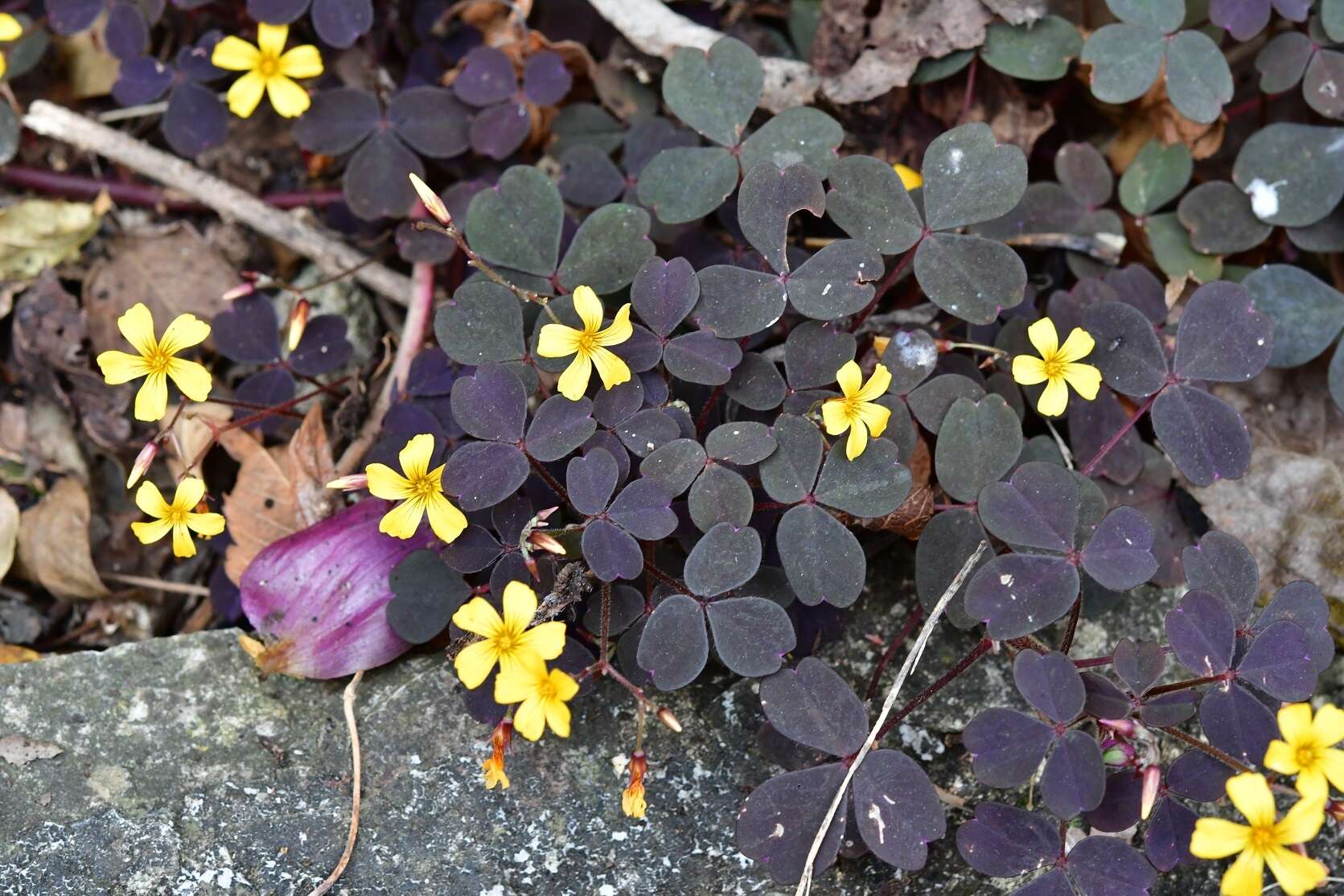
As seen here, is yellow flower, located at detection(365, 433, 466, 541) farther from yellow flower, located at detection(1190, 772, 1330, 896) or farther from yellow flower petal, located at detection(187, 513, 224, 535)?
yellow flower, located at detection(1190, 772, 1330, 896)

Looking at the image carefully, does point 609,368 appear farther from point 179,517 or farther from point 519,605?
point 179,517

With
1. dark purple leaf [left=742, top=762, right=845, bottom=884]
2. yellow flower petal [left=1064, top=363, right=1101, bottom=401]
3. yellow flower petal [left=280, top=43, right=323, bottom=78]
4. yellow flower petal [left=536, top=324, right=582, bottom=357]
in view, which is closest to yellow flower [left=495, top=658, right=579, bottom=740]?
dark purple leaf [left=742, top=762, right=845, bottom=884]

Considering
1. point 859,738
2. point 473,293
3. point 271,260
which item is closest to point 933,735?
point 859,738

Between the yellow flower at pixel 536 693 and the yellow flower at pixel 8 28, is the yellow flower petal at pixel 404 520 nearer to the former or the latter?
Result: the yellow flower at pixel 536 693

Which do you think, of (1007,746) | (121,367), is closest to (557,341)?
(121,367)

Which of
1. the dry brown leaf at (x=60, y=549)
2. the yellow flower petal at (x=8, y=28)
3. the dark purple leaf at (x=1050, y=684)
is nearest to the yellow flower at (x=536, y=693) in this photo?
the dark purple leaf at (x=1050, y=684)

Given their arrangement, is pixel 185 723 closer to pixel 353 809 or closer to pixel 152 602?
pixel 353 809
